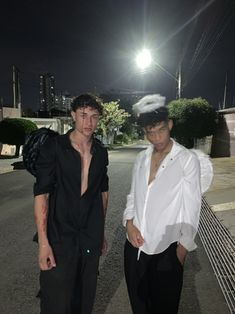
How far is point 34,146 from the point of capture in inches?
97.0

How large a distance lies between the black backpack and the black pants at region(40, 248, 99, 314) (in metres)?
0.65

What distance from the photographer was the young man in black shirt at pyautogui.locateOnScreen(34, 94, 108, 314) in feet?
7.86

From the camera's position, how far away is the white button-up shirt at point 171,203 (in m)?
2.41

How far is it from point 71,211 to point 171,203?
2.25ft

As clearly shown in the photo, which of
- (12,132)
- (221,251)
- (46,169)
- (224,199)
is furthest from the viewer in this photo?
(12,132)

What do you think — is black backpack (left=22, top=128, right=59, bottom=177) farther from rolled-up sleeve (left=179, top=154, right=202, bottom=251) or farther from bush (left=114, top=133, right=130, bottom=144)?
bush (left=114, top=133, right=130, bottom=144)

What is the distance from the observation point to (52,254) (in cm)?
242

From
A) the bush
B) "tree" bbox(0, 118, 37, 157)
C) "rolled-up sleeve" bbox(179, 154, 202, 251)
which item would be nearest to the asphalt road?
"rolled-up sleeve" bbox(179, 154, 202, 251)

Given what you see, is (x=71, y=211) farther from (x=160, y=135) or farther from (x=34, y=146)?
(x=160, y=135)

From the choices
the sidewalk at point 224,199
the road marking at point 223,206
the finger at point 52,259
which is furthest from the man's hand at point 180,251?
the road marking at point 223,206

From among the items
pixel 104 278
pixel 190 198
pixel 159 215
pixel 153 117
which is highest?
pixel 153 117

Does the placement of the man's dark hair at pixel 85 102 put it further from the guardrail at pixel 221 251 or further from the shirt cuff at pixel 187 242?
the guardrail at pixel 221 251

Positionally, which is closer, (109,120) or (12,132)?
(12,132)

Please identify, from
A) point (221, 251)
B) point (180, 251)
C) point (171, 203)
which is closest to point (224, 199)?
point (221, 251)
